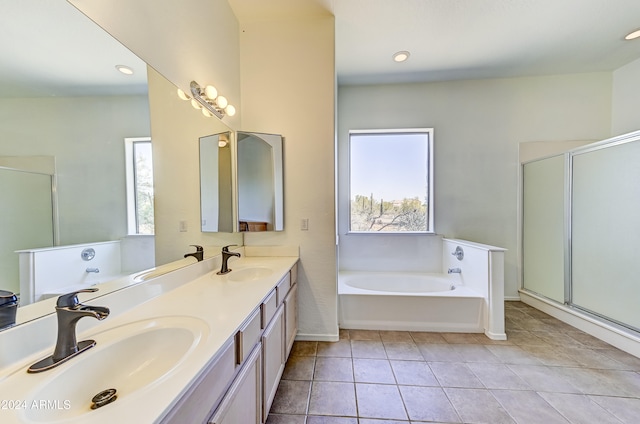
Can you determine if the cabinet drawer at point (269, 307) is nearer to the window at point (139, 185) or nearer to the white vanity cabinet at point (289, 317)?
the white vanity cabinet at point (289, 317)

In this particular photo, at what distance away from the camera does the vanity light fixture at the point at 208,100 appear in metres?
1.60

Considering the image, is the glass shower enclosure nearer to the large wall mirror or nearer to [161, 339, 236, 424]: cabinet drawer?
[161, 339, 236, 424]: cabinet drawer

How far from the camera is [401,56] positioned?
2617 millimetres

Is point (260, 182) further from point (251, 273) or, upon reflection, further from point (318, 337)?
point (318, 337)

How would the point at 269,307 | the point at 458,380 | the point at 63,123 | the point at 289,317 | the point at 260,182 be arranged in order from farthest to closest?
the point at 260,182, the point at 289,317, the point at 458,380, the point at 269,307, the point at 63,123

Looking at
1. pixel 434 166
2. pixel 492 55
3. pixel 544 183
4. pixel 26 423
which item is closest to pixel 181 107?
pixel 26 423

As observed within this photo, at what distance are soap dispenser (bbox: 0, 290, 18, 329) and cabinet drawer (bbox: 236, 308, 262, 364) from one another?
0.64 m

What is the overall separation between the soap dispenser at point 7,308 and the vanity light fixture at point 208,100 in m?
1.23

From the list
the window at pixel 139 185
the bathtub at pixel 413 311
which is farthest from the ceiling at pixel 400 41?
the bathtub at pixel 413 311

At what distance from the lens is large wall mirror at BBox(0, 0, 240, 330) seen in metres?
0.73

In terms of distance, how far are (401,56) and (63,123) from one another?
114 inches

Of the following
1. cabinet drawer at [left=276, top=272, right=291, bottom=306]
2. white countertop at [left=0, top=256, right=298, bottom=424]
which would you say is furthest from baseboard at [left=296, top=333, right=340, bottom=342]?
white countertop at [left=0, top=256, right=298, bottom=424]

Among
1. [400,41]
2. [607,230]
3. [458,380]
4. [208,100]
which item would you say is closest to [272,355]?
[458,380]

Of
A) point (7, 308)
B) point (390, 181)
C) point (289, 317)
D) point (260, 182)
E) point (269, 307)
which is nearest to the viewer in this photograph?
point (7, 308)
